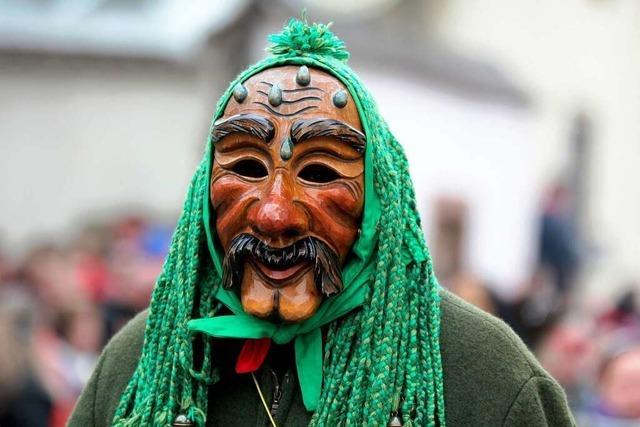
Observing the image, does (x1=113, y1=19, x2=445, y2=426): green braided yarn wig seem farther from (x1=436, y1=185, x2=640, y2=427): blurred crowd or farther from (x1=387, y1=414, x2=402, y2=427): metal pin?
(x1=436, y1=185, x2=640, y2=427): blurred crowd

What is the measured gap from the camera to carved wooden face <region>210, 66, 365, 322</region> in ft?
11.1

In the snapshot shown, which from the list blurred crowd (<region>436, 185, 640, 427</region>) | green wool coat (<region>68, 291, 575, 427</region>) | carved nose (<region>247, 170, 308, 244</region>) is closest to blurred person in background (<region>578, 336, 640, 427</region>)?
blurred crowd (<region>436, 185, 640, 427</region>)

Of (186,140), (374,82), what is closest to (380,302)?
(374,82)

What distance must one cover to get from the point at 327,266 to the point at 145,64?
14606 millimetres

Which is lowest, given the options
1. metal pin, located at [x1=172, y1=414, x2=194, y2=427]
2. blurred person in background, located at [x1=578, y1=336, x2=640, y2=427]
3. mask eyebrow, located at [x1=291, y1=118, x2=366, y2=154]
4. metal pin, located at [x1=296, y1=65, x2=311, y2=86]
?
blurred person in background, located at [x1=578, y1=336, x2=640, y2=427]

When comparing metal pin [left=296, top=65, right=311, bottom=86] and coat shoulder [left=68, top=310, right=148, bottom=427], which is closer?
metal pin [left=296, top=65, right=311, bottom=86]

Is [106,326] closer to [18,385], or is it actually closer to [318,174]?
[18,385]

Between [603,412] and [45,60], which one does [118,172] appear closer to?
[45,60]

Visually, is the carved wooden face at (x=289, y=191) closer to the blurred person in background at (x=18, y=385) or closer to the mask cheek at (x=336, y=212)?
the mask cheek at (x=336, y=212)

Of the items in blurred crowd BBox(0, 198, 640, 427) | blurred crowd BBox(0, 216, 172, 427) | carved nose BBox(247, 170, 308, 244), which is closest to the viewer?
carved nose BBox(247, 170, 308, 244)

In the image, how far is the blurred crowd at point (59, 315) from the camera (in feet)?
20.1

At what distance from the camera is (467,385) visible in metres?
3.49

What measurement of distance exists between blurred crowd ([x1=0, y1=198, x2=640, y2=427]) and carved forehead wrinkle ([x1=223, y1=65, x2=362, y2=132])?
2.86 meters

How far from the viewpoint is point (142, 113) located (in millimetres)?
17734
